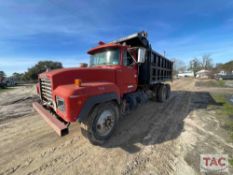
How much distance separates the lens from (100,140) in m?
3.29

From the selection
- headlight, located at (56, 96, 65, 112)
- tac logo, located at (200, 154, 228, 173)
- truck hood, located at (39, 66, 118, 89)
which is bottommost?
tac logo, located at (200, 154, 228, 173)

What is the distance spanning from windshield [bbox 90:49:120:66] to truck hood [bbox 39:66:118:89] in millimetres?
499

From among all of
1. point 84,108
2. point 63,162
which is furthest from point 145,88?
point 63,162

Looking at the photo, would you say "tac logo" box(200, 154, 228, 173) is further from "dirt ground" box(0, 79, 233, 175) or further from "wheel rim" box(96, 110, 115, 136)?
"wheel rim" box(96, 110, 115, 136)

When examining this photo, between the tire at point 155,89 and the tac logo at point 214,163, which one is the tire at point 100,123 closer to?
the tac logo at point 214,163

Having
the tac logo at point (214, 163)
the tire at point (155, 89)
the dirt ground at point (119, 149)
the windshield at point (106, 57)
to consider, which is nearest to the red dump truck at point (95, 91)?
the windshield at point (106, 57)

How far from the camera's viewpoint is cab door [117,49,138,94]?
4.21 metres

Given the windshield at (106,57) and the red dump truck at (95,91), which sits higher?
the windshield at (106,57)

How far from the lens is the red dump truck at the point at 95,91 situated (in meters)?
2.66

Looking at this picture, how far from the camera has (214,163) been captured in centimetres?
262

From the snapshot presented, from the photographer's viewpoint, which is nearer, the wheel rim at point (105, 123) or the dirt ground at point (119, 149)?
the dirt ground at point (119, 149)

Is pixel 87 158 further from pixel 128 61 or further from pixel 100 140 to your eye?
pixel 128 61

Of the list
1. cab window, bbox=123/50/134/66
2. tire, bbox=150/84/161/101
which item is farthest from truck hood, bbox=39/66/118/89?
tire, bbox=150/84/161/101

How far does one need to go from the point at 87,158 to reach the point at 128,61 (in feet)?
10.4
